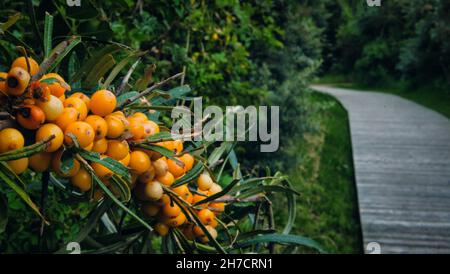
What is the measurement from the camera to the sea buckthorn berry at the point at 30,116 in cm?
40

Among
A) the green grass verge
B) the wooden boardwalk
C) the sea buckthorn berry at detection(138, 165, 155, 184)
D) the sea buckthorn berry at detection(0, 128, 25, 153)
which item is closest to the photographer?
the sea buckthorn berry at detection(0, 128, 25, 153)

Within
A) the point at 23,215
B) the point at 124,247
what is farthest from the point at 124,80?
the point at 23,215

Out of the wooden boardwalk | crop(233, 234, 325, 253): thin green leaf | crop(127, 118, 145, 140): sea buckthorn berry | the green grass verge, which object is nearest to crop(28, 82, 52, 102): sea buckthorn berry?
crop(127, 118, 145, 140): sea buckthorn berry

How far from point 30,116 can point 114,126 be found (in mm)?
82

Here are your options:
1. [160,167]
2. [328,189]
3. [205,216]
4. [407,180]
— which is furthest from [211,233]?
[328,189]

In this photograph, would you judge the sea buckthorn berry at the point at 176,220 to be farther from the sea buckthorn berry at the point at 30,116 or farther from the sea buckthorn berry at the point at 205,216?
the sea buckthorn berry at the point at 30,116

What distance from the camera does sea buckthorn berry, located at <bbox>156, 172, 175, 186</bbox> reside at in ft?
1.72

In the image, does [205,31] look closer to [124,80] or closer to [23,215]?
[23,215]

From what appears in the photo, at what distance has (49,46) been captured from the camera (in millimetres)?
474

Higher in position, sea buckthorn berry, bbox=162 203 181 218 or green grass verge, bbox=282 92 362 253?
sea buckthorn berry, bbox=162 203 181 218

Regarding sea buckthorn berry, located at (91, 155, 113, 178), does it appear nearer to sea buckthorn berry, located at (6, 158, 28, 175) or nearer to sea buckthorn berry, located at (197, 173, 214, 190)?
sea buckthorn berry, located at (6, 158, 28, 175)

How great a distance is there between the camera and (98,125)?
437mm

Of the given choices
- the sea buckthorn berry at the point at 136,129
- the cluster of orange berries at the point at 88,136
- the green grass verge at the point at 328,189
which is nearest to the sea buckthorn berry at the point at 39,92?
the cluster of orange berries at the point at 88,136

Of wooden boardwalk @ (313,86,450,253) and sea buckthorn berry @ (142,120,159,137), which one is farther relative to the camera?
wooden boardwalk @ (313,86,450,253)
